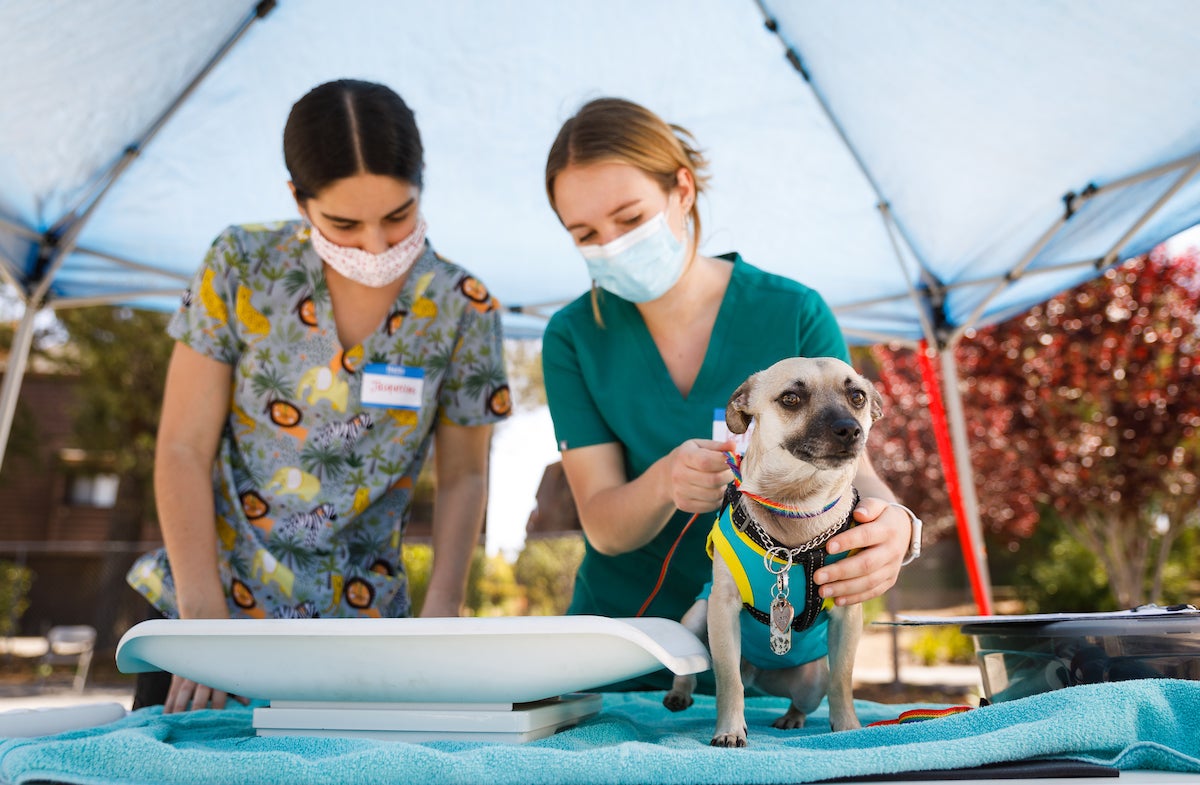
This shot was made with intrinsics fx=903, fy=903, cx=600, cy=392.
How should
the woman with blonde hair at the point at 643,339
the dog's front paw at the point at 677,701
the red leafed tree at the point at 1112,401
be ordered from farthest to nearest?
the red leafed tree at the point at 1112,401 → the woman with blonde hair at the point at 643,339 → the dog's front paw at the point at 677,701

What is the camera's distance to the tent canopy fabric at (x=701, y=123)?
9.59 feet

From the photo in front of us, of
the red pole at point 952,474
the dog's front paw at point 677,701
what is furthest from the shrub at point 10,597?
the dog's front paw at point 677,701

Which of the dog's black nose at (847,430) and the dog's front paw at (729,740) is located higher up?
the dog's black nose at (847,430)

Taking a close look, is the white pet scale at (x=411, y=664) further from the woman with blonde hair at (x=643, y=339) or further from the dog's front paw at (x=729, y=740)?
the woman with blonde hair at (x=643, y=339)

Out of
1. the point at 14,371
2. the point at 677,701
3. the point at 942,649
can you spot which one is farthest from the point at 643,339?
the point at 942,649

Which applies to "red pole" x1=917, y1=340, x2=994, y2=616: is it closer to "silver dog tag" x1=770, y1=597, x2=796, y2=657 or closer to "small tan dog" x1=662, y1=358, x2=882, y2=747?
"small tan dog" x1=662, y1=358, x2=882, y2=747

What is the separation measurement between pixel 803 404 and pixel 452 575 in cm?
89

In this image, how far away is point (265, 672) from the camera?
3.48 ft

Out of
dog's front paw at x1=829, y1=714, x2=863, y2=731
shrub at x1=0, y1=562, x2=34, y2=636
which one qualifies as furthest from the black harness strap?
shrub at x1=0, y1=562, x2=34, y2=636

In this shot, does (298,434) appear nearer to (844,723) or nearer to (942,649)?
(844,723)

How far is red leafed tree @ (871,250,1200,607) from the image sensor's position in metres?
8.22

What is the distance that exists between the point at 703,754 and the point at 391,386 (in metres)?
1.34

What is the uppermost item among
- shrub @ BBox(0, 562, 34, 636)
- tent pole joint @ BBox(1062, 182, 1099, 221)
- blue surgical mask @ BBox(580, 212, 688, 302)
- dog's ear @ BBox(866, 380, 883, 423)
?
tent pole joint @ BBox(1062, 182, 1099, 221)

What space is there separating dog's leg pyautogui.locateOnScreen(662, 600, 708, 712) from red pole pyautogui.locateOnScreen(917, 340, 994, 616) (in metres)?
3.29
